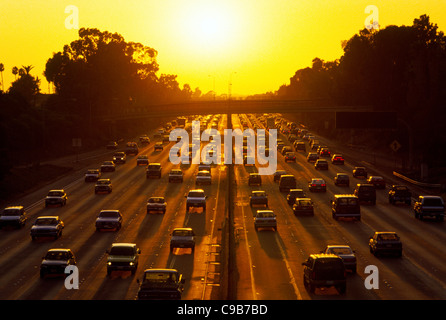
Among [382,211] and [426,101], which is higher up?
[426,101]

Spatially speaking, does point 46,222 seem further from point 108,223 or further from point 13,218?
point 13,218

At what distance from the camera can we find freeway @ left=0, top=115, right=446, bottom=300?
42625mm

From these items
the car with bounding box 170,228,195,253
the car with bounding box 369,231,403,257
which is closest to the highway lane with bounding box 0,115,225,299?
the car with bounding box 170,228,195,253

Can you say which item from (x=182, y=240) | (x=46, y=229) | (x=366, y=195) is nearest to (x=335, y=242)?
(x=182, y=240)

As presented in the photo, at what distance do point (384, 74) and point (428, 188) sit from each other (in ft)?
274

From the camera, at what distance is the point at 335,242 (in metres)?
59.4

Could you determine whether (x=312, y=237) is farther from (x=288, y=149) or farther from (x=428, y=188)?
(x=288, y=149)

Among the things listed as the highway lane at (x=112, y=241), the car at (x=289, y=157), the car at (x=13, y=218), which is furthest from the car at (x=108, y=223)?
the car at (x=289, y=157)

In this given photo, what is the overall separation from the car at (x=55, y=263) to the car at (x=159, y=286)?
1038cm

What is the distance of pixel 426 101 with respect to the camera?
15588 cm

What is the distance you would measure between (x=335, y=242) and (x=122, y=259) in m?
17.9
